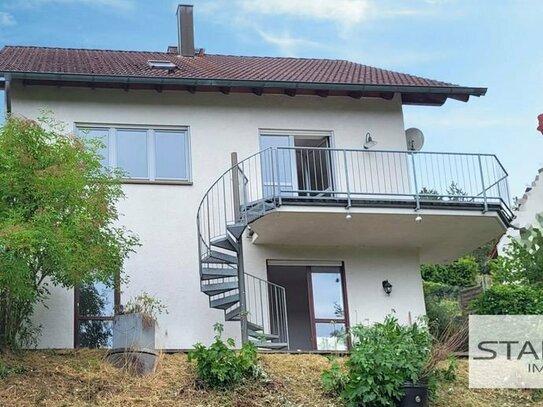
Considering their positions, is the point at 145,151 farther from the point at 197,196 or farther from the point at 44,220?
the point at 44,220

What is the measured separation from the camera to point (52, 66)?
55.8 feet

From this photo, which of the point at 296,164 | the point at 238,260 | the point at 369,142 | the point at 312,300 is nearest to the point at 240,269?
the point at 238,260

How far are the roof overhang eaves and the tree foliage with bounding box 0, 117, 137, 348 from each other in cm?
245

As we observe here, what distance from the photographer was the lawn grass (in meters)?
11.6

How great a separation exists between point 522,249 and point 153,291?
6611mm

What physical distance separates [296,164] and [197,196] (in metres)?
2.00

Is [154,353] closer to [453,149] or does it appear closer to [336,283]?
[336,283]

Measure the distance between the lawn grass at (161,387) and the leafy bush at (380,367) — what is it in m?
0.39

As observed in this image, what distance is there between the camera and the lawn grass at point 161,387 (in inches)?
458

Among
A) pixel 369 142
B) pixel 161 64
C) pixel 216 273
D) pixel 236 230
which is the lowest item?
pixel 216 273

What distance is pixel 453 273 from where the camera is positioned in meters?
28.2

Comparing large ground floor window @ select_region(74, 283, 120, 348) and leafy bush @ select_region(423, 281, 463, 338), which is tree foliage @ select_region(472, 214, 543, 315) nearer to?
leafy bush @ select_region(423, 281, 463, 338)

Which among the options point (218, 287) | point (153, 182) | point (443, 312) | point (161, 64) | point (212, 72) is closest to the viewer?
point (218, 287)

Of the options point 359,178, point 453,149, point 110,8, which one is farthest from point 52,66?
point 453,149
